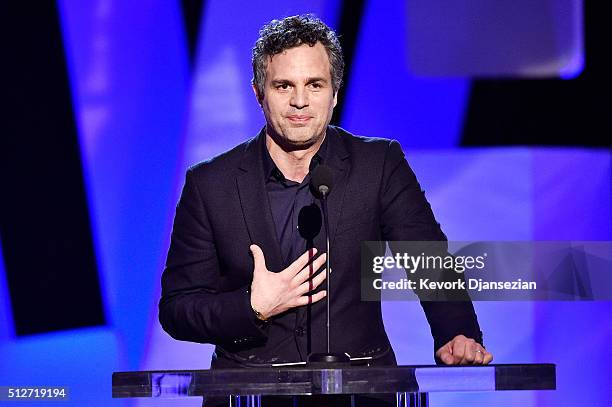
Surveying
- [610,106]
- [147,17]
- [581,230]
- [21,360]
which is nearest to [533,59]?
[610,106]

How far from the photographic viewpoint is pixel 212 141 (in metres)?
4.19

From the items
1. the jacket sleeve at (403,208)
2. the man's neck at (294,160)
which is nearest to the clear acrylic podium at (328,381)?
the jacket sleeve at (403,208)

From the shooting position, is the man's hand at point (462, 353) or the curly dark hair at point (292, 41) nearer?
the man's hand at point (462, 353)

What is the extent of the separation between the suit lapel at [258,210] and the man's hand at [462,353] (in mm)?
659

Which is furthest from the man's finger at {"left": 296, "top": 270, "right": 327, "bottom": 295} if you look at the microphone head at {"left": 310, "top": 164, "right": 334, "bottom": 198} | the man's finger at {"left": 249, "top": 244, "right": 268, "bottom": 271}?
the microphone head at {"left": 310, "top": 164, "right": 334, "bottom": 198}

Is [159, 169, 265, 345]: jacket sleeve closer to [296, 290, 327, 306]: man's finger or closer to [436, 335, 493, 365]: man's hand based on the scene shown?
[296, 290, 327, 306]: man's finger

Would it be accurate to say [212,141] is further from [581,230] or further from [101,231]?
[581,230]

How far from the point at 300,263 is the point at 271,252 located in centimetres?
24

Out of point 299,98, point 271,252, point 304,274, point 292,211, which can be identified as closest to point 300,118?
point 299,98

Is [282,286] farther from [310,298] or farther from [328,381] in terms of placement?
[328,381]

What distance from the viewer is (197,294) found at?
3076 mm

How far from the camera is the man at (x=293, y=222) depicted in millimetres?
3082

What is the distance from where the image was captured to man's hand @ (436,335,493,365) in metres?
2.76

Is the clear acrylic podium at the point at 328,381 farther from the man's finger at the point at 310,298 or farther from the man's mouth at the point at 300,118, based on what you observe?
the man's mouth at the point at 300,118
